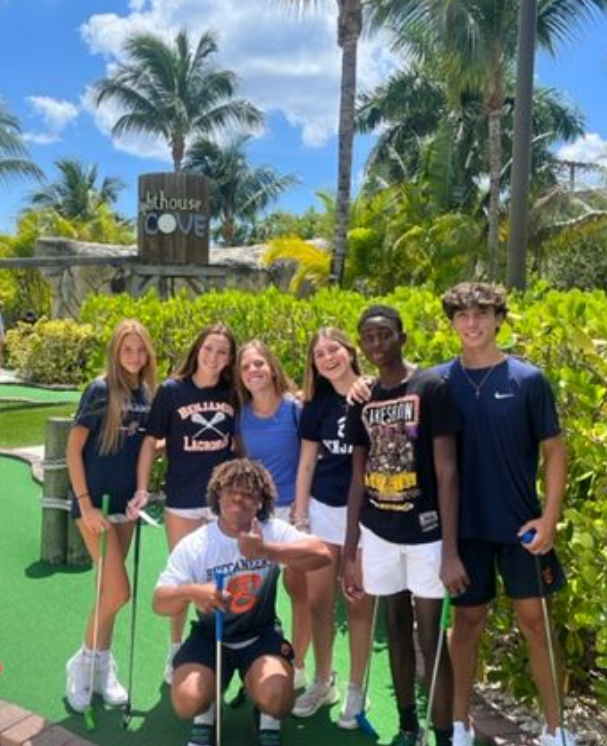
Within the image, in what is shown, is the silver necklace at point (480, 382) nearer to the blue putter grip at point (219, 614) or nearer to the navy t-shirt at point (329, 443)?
the navy t-shirt at point (329, 443)

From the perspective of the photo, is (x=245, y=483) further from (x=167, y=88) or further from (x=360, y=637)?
(x=167, y=88)

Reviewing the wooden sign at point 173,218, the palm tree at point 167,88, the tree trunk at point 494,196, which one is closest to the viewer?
the tree trunk at point 494,196

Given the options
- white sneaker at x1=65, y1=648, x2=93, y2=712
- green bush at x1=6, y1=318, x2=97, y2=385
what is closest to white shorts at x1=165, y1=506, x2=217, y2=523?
white sneaker at x1=65, y1=648, x2=93, y2=712

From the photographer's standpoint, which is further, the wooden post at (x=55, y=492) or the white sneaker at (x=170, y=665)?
the wooden post at (x=55, y=492)

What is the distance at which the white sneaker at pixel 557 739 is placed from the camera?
3123mm

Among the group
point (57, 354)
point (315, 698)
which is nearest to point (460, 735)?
point (315, 698)

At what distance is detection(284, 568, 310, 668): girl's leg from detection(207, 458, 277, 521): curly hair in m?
0.43

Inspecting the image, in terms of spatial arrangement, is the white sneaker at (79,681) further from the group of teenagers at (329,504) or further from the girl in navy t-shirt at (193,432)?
the girl in navy t-shirt at (193,432)

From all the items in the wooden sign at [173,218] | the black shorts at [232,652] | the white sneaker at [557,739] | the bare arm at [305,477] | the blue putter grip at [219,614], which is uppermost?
the wooden sign at [173,218]

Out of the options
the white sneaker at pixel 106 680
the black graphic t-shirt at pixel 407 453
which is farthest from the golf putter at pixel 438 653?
the white sneaker at pixel 106 680

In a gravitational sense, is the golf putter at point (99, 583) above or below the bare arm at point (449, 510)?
below

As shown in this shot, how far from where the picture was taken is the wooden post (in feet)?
17.8

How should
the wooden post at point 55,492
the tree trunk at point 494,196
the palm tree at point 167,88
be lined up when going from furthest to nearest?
the palm tree at point 167,88
the tree trunk at point 494,196
the wooden post at point 55,492

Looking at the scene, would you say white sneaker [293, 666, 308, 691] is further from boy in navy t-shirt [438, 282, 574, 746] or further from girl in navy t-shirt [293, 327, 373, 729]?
boy in navy t-shirt [438, 282, 574, 746]
